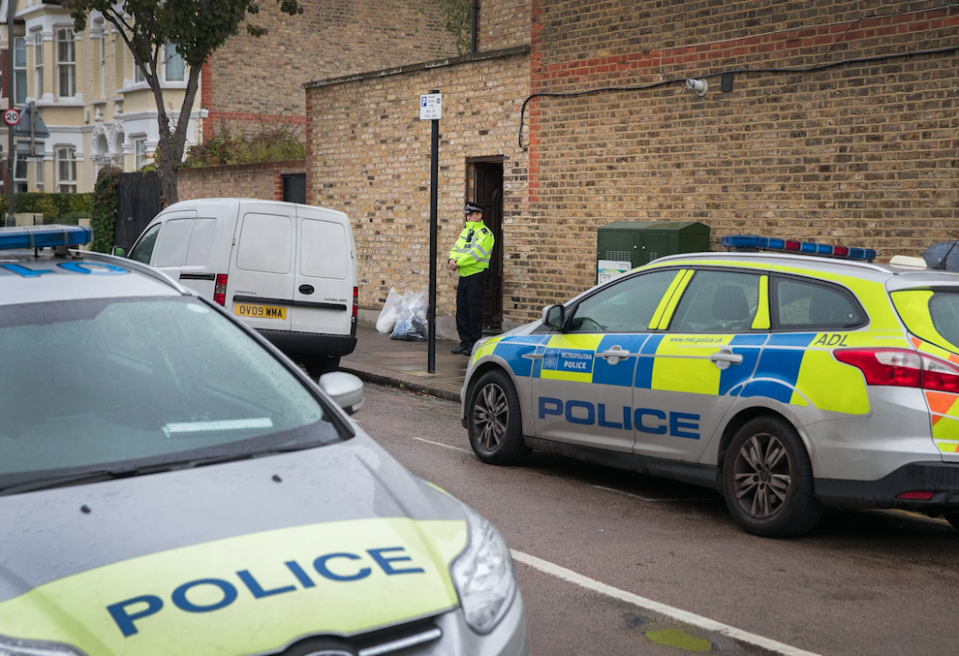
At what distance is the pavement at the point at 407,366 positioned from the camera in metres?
12.1

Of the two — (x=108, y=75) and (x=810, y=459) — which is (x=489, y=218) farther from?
(x=108, y=75)

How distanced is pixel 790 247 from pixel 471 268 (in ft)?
24.2

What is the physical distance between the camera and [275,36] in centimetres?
2897

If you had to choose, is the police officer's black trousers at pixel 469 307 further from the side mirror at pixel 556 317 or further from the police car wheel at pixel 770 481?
the police car wheel at pixel 770 481

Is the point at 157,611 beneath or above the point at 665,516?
above

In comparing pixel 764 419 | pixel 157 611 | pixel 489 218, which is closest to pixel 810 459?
pixel 764 419

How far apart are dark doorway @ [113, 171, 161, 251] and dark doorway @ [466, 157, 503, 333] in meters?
11.0

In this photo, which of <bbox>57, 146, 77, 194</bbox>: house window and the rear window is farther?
<bbox>57, 146, 77, 194</bbox>: house window

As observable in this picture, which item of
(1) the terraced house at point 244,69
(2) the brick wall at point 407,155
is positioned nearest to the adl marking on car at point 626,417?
(2) the brick wall at point 407,155

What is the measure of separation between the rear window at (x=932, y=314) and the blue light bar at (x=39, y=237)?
4136mm

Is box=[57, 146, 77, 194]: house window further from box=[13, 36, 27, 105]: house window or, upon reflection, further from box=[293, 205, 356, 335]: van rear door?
box=[293, 205, 356, 335]: van rear door

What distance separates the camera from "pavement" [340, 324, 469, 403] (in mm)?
12130

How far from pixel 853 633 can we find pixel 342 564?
2.86 m

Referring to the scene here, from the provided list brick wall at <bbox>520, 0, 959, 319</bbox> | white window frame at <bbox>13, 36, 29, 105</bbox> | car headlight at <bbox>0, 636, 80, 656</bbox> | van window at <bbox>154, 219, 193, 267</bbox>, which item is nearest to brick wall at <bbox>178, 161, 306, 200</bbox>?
brick wall at <bbox>520, 0, 959, 319</bbox>
